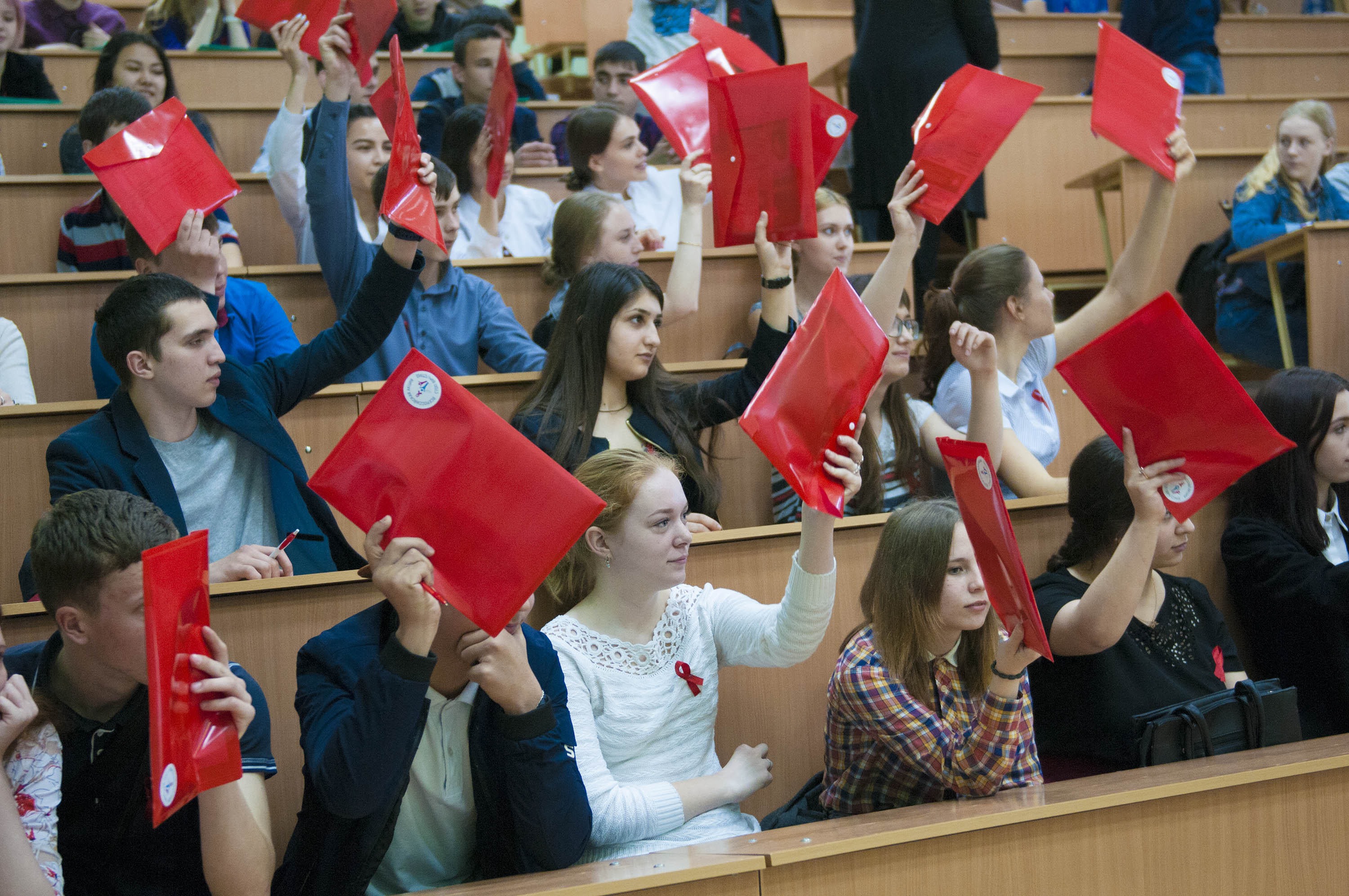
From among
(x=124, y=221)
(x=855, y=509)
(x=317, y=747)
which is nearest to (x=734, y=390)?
(x=855, y=509)

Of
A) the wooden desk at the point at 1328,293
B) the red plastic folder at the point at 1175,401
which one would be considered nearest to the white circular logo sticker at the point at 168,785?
the red plastic folder at the point at 1175,401

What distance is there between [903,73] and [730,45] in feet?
3.01

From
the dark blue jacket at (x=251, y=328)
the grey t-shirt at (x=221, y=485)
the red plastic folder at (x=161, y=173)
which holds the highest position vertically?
the red plastic folder at (x=161, y=173)

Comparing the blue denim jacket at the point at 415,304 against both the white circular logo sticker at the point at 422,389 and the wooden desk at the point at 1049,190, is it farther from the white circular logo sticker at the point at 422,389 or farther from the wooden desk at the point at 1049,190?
the wooden desk at the point at 1049,190

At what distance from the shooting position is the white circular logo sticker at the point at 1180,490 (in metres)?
1.66

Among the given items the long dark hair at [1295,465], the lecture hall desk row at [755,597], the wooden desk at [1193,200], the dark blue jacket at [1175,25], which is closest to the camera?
the lecture hall desk row at [755,597]

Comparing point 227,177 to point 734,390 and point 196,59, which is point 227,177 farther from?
point 196,59

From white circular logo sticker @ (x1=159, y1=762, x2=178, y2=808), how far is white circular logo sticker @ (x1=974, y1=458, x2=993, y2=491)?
2.92 ft

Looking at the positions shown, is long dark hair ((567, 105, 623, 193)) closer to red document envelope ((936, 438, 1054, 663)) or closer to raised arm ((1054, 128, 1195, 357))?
raised arm ((1054, 128, 1195, 357))

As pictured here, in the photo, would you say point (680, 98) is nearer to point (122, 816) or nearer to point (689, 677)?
point (689, 677)

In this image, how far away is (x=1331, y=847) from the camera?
1.50 m

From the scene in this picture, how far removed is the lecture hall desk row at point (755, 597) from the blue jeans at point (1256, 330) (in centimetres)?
147

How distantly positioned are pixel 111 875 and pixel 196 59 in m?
3.60

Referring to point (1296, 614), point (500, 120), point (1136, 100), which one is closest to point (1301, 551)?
point (1296, 614)
